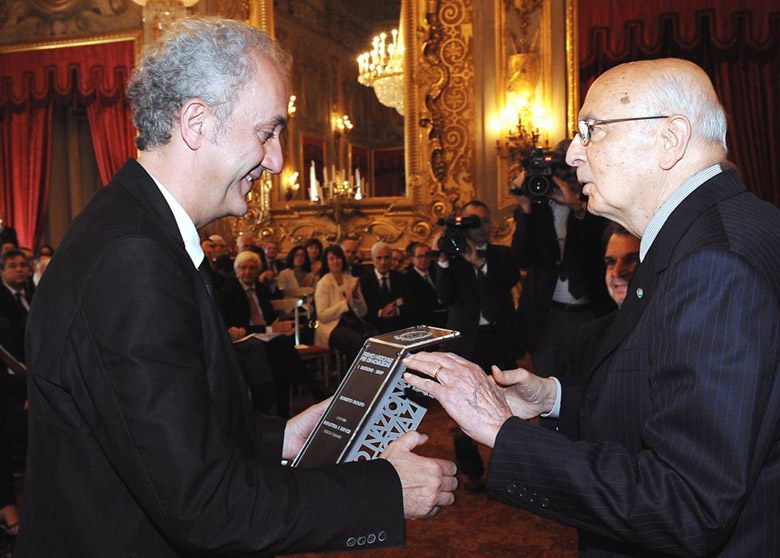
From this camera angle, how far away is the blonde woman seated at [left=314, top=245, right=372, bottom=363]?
6344 millimetres

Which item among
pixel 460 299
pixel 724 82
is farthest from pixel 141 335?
pixel 724 82

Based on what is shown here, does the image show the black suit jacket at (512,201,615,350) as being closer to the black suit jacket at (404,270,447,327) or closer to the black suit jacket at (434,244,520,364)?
the black suit jacket at (434,244,520,364)

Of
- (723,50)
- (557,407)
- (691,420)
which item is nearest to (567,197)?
(557,407)

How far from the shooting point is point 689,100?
133 centimetres

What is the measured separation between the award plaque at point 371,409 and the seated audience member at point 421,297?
15.4ft

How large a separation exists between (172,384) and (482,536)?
278 cm

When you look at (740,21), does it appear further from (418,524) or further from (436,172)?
(418,524)

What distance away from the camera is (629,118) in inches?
54.3

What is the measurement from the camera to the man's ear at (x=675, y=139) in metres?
1.32

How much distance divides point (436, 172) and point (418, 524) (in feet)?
18.8

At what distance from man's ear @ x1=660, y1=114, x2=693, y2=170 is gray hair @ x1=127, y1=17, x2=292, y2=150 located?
804 mm

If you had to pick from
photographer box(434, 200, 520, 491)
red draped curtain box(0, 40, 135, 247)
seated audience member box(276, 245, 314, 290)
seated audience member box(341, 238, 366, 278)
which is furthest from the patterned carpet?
red draped curtain box(0, 40, 135, 247)

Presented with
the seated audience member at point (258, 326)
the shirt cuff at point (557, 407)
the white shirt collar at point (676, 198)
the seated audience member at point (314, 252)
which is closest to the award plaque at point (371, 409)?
the shirt cuff at point (557, 407)

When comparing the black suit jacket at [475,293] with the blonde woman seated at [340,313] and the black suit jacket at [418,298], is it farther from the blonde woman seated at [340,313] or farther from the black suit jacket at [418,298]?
the blonde woman seated at [340,313]
